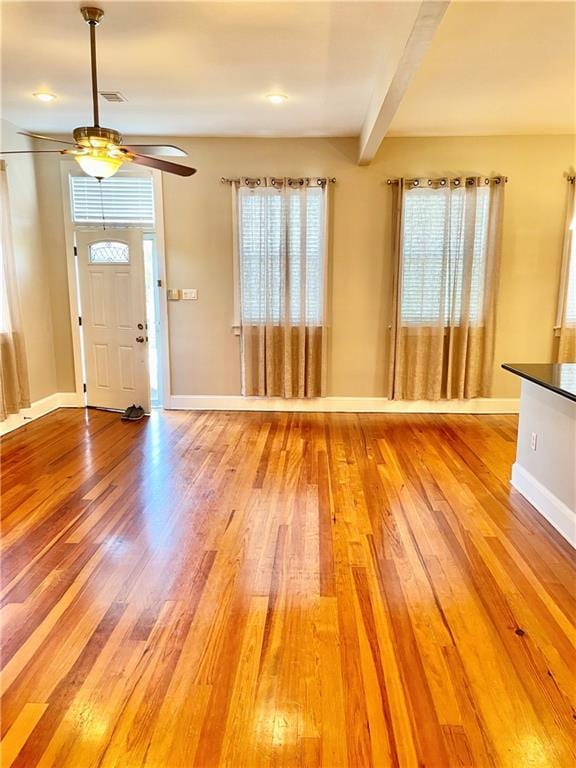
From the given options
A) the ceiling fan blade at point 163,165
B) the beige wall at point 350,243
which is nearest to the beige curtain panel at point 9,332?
the beige wall at point 350,243

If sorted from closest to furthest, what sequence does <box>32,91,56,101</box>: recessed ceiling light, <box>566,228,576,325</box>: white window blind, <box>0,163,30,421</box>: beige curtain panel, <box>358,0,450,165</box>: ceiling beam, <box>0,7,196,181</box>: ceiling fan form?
<box>358,0,450,165</box>: ceiling beam, <box>0,7,196,181</box>: ceiling fan, <box>32,91,56,101</box>: recessed ceiling light, <box>0,163,30,421</box>: beige curtain panel, <box>566,228,576,325</box>: white window blind

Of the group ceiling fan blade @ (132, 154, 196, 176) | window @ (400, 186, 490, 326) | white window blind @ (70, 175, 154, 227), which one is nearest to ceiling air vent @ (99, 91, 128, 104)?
white window blind @ (70, 175, 154, 227)

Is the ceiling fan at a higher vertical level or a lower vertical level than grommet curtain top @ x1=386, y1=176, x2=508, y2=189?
lower

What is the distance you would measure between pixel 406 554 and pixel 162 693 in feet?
4.69

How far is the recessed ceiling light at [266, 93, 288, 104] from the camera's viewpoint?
153 inches

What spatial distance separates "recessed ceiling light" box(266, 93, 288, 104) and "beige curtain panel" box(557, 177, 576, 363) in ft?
10.3

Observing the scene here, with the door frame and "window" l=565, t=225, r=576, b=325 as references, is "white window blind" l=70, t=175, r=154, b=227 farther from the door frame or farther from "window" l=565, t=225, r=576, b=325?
"window" l=565, t=225, r=576, b=325

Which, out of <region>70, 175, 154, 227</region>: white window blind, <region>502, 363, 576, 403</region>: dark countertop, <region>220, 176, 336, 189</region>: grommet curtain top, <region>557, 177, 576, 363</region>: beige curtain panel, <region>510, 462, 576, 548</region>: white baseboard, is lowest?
<region>510, 462, 576, 548</region>: white baseboard

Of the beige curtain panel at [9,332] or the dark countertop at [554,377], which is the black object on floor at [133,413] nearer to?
the beige curtain panel at [9,332]

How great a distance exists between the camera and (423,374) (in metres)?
5.39

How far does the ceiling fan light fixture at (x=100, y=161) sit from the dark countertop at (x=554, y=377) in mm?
2722

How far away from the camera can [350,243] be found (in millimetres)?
5258

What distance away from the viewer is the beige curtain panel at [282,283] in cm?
516

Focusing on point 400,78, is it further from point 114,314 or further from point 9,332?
point 9,332
